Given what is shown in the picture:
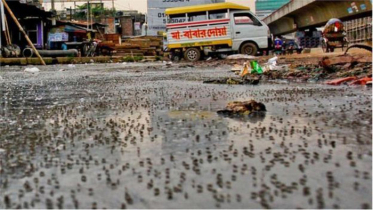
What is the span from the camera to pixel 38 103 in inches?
200

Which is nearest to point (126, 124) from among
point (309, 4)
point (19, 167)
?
point (19, 167)

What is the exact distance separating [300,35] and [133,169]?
3605 centimetres

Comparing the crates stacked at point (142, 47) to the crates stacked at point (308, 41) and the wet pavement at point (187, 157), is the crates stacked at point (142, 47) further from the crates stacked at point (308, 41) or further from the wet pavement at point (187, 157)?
the wet pavement at point (187, 157)

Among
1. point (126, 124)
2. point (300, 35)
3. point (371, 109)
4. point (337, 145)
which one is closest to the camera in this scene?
point (337, 145)

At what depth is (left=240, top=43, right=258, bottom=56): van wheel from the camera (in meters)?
18.4

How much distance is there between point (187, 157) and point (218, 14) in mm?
16680

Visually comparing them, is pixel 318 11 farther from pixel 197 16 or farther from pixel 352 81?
pixel 352 81

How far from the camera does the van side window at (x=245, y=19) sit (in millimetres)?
18350

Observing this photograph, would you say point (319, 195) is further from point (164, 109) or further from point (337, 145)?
point (164, 109)

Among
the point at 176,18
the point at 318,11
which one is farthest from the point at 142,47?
the point at 318,11

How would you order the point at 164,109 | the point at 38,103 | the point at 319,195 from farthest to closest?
the point at 38,103 → the point at 164,109 → the point at 319,195

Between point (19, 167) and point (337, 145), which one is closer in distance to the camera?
point (19, 167)

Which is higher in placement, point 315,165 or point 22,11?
point 22,11

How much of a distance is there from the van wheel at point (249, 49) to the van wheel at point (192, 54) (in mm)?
1770
